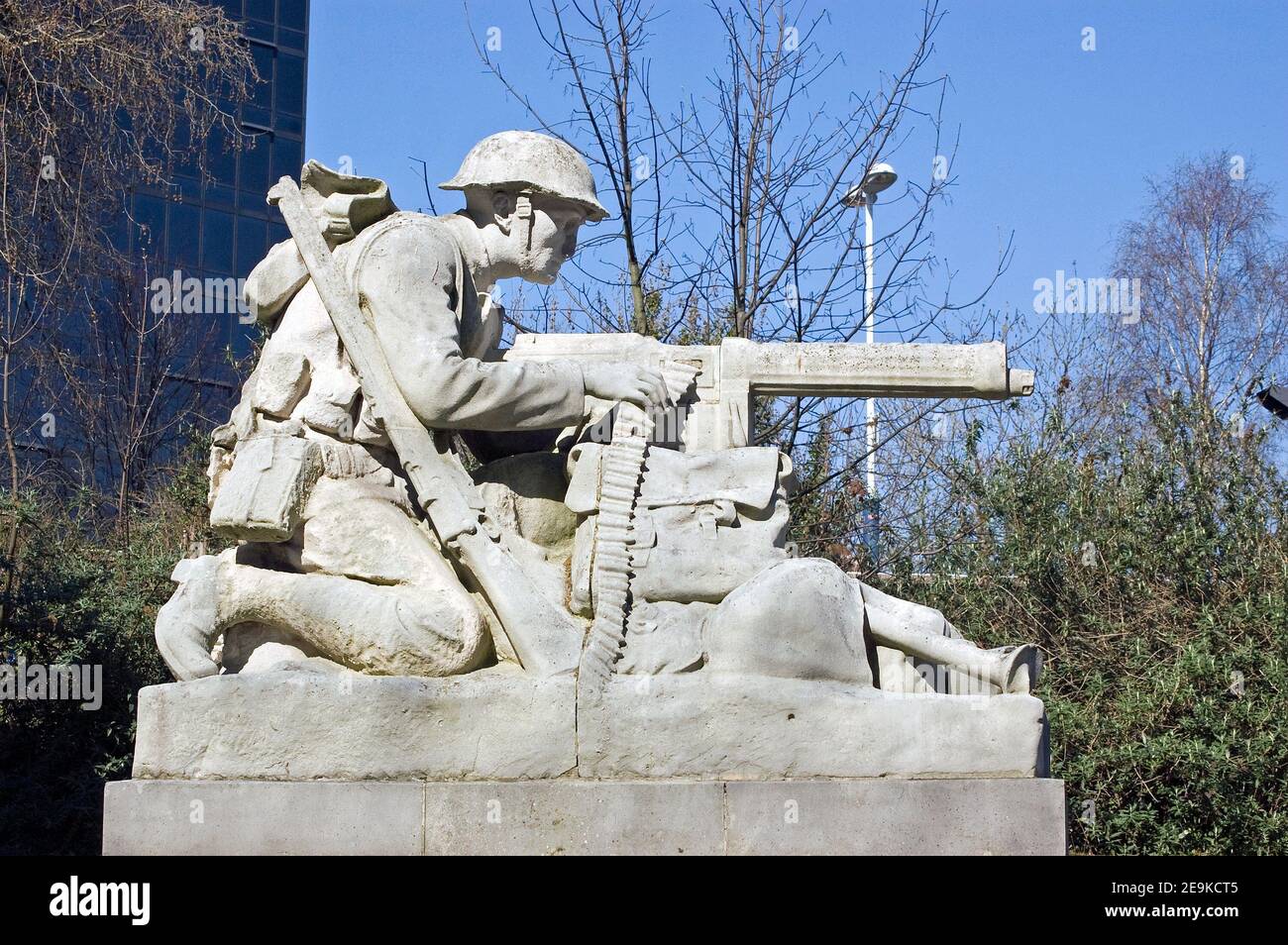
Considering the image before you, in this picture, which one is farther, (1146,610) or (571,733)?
(1146,610)

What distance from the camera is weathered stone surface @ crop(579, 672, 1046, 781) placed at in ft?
16.5

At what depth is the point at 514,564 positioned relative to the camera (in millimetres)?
5359

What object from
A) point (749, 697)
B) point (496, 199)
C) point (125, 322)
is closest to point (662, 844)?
point (749, 697)

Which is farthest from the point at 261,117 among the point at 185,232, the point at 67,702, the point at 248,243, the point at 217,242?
the point at 67,702

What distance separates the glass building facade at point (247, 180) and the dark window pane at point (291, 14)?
0.05 feet

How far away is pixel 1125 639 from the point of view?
32.8ft

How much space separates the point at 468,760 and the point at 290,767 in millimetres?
543

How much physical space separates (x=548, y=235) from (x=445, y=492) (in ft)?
3.59

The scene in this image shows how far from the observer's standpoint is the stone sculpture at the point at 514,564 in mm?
5055

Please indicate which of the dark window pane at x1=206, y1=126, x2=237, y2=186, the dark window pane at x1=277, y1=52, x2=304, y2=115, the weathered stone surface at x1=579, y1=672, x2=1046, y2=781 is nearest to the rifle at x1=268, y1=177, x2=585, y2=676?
the weathered stone surface at x1=579, y1=672, x2=1046, y2=781

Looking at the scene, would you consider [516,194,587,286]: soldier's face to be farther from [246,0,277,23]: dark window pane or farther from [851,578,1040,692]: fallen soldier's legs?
[246,0,277,23]: dark window pane

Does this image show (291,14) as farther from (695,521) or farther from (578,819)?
(578,819)

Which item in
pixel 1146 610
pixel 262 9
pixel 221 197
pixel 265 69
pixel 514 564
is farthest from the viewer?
pixel 265 69

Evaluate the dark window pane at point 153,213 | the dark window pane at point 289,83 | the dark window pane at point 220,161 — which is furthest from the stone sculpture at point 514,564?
the dark window pane at point 289,83
